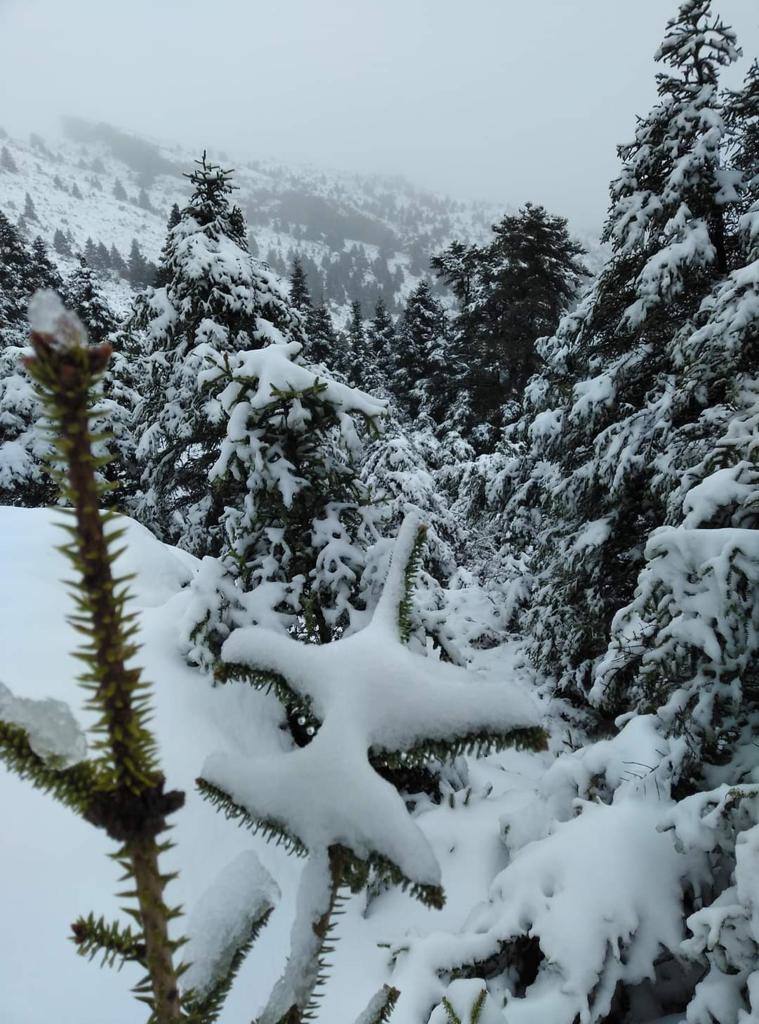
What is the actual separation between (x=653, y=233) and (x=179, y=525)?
12860mm

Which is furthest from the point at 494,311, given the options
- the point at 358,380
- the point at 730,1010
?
the point at 730,1010

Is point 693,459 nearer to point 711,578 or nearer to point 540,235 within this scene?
point 711,578

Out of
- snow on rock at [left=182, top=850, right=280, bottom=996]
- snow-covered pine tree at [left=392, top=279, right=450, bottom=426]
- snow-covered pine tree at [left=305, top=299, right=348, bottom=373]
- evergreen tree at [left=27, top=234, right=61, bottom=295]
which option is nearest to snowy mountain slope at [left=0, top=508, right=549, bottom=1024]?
snow on rock at [left=182, top=850, right=280, bottom=996]

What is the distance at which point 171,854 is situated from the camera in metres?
3.77

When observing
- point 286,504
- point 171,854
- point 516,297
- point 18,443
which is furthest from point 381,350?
point 171,854

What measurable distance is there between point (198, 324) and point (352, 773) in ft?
38.1

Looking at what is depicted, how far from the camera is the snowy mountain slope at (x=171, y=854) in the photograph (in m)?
2.88

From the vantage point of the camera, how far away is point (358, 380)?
3338 cm

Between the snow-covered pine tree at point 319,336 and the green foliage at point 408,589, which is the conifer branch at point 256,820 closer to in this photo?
the green foliage at point 408,589

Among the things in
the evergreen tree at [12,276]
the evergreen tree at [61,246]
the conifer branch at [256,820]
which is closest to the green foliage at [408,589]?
the conifer branch at [256,820]

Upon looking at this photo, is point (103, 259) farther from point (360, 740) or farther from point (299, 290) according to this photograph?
point (360, 740)

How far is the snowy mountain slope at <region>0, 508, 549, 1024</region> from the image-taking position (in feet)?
9.45

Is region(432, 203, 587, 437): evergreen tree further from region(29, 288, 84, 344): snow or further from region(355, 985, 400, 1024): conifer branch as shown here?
region(29, 288, 84, 344): snow

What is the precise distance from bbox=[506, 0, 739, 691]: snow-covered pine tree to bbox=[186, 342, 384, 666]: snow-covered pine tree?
392cm
